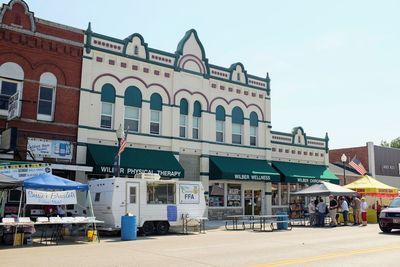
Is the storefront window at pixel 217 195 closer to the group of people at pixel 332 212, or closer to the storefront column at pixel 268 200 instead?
the storefront column at pixel 268 200

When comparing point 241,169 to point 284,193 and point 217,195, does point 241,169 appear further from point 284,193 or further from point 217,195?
point 284,193

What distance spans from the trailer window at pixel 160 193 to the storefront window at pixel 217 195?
8422 millimetres

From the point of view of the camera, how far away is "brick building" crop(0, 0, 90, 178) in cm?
2067

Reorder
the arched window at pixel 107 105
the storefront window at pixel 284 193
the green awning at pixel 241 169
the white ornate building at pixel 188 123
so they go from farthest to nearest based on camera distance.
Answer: the storefront window at pixel 284 193, the green awning at pixel 241 169, the arched window at pixel 107 105, the white ornate building at pixel 188 123

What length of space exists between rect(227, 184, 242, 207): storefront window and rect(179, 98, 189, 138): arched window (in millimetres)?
4918

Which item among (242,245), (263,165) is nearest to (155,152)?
(263,165)

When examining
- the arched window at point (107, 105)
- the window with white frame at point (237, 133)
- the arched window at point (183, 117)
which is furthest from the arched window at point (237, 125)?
the arched window at point (107, 105)

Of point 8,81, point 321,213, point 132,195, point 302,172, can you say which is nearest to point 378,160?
point 302,172

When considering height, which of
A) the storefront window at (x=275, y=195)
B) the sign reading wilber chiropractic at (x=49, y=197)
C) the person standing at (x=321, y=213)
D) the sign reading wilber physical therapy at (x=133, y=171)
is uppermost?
the sign reading wilber physical therapy at (x=133, y=171)

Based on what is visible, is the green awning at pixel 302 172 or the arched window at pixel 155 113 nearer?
the arched window at pixel 155 113

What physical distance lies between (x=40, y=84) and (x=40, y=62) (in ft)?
3.71

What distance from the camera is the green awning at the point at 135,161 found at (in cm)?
2186

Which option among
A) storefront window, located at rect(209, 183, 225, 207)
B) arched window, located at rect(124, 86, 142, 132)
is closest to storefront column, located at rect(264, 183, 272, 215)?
storefront window, located at rect(209, 183, 225, 207)

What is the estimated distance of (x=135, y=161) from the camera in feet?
76.2
